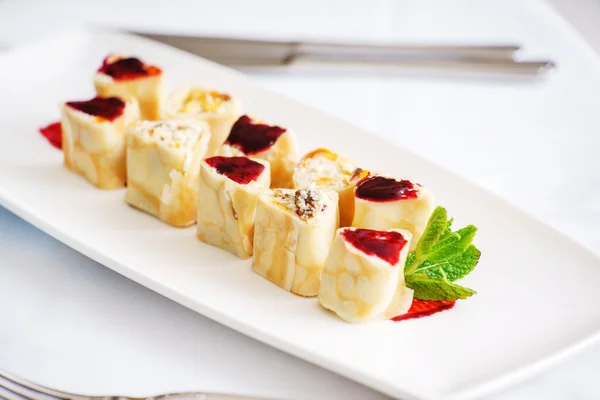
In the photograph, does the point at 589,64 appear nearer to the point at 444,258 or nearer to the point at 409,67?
the point at 409,67

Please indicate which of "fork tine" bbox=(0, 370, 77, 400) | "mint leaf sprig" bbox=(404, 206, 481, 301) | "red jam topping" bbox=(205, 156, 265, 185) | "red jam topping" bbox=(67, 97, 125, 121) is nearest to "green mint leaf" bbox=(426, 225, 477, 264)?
"mint leaf sprig" bbox=(404, 206, 481, 301)

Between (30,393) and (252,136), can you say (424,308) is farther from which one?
(30,393)

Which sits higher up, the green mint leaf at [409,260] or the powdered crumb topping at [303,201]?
the powdered crumb topping at [303,201]

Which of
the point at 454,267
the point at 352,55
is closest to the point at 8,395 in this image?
the point at 454,267

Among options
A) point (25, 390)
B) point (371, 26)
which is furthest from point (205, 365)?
point (371, 26)

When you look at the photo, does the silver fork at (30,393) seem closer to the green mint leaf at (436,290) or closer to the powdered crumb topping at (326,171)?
the green mint leaf at (436,290)

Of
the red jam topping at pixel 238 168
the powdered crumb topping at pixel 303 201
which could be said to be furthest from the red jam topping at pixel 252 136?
the powdered crumb topping at pixel 303 201
